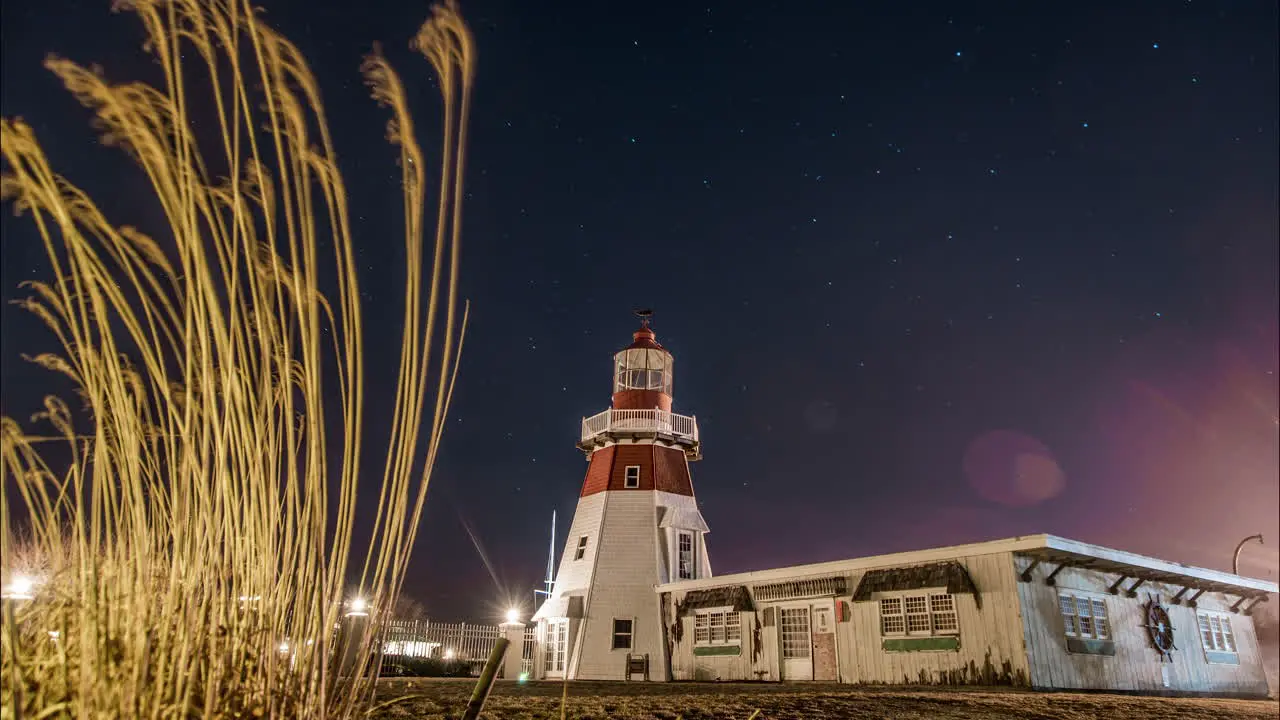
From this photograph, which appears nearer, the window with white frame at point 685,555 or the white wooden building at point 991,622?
the white wooden building at point 991,622

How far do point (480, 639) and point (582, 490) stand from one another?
5756 millimetres

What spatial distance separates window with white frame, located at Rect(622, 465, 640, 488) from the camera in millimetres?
24984

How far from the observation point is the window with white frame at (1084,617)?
50.3ft

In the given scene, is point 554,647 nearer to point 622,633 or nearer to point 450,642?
point 622,633

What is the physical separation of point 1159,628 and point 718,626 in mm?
10001

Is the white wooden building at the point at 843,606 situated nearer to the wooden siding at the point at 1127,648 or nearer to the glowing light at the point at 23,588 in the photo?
the wooden siding at the point at 1127,648

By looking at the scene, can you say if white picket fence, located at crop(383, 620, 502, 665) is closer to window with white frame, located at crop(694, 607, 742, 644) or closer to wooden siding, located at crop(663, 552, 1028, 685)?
window with white frame, located at crop(694, 607, 742, 644)

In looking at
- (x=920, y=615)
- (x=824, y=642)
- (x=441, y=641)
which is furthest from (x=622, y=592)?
(x=920, y=615)

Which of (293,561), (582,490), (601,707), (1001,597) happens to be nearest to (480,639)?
(582,490)

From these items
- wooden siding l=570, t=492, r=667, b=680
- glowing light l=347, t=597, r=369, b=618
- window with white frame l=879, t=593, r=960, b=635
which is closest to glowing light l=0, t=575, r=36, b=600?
glowing light l=347, t=597, r=369, b=618

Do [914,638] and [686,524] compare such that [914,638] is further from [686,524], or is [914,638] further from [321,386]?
[321,386]

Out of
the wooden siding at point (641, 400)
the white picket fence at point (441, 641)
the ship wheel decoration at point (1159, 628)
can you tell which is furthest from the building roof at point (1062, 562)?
the white picket fence at point (441, 641)

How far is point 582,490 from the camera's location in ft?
87.9

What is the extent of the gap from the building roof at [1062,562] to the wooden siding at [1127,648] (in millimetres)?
334
